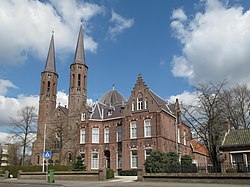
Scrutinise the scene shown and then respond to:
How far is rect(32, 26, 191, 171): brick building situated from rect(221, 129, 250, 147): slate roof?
9053 millimetres

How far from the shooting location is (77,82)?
5662cm

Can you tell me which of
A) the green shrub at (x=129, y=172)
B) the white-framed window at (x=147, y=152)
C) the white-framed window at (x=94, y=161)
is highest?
the white-framed window at (x=147, y=152)

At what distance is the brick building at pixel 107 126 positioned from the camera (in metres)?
39.1

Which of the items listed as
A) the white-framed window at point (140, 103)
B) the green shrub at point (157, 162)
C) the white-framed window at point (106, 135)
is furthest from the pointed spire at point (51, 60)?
the green shrub at point (157, 162)

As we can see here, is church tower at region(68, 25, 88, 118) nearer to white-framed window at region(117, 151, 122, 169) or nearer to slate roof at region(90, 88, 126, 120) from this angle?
slate roof at region(90, 88, 126, 120)

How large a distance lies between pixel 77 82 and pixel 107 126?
1548 cm

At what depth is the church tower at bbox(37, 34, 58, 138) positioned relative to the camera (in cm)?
6042

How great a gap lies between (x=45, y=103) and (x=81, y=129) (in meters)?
18.3

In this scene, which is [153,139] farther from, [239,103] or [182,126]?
[239,103]

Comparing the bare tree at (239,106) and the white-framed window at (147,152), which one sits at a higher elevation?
the bare tree at (239,106)

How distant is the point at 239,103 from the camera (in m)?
44.2

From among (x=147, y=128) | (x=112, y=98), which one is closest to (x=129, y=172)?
(x=147, y=128)

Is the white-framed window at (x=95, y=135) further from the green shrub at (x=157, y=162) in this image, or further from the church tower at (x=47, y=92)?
the church tower at (x=47, y=92)

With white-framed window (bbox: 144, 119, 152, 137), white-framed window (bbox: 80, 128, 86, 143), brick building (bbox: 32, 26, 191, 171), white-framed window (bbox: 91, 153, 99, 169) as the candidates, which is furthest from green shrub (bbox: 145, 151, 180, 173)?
white-framed window (bbox: 80, 128, 86, 143)
